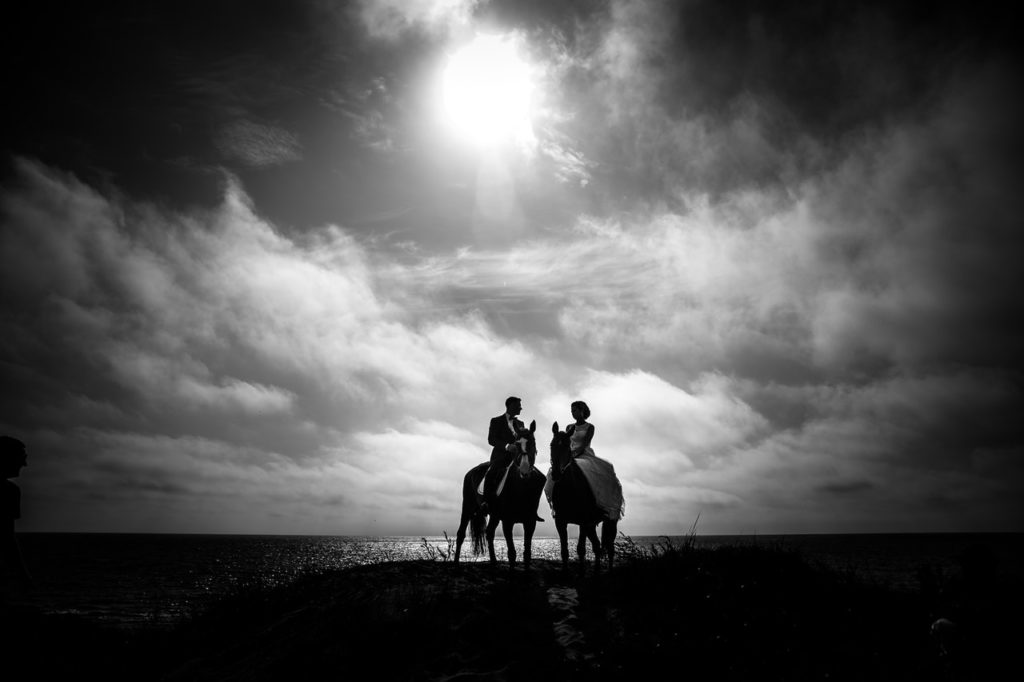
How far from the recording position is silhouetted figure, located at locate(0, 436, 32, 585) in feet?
19.8

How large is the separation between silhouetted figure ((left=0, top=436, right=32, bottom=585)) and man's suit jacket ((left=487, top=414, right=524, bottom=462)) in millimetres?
7578

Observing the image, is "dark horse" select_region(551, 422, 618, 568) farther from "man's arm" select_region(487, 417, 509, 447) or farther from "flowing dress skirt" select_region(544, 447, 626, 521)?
"man's arm" select_region(487, 417, 509, 447)

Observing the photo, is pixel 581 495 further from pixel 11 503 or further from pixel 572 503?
pixel 11 503

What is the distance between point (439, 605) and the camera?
7.81m

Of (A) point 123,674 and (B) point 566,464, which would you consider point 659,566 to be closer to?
(B) point 566,464

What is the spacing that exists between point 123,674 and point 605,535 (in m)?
8.69

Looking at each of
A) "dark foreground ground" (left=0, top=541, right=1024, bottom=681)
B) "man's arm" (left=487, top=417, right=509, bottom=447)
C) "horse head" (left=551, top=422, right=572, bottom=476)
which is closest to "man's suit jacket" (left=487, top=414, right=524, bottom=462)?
"man's arm" (left=487, top=417, right=509, bottom=447)

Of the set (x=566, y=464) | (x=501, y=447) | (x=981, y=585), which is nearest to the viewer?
(x=981, y=585)

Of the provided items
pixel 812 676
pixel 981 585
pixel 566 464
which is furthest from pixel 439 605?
pixel 981 585

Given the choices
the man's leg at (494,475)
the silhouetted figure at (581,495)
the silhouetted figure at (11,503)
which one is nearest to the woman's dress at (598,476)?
the silhouetted figure at (581,495)

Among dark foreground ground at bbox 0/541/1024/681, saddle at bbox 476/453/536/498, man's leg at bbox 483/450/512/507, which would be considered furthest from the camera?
man's leg at bbox 483/450/512/507

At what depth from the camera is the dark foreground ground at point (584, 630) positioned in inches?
211

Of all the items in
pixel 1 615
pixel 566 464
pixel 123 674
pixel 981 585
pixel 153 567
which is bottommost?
pixel 153 567

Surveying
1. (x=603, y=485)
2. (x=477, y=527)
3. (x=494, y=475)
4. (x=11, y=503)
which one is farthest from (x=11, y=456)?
(x=603, y=485)
